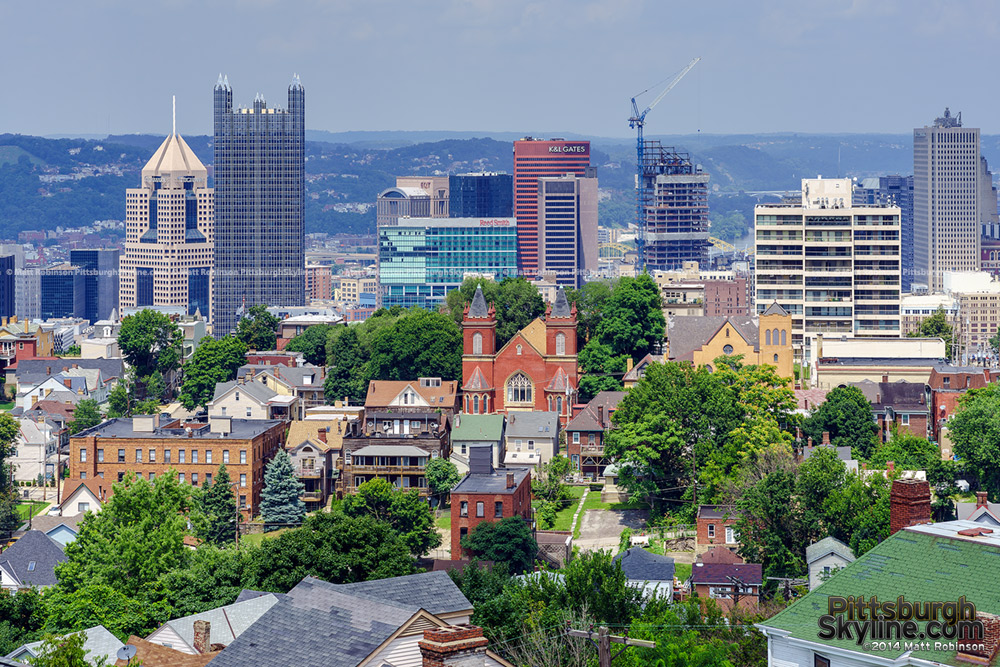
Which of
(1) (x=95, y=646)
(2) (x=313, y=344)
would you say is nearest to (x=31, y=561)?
(1) (x=95, y=646)

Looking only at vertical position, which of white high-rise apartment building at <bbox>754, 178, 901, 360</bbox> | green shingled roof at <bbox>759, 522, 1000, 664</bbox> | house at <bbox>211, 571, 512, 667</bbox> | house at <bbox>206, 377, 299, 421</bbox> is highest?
white high-rise apartment building at <bbox>754, 178, 901, 360</bbox>

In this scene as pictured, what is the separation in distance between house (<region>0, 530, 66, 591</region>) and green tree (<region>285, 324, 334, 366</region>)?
2471 inches

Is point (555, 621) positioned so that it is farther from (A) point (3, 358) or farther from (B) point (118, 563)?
(A) point (3, 358)

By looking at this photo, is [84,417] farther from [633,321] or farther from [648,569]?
[648,569]

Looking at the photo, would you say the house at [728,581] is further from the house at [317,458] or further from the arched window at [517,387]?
the arched window at [517,387]

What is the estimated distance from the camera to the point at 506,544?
94.1 metres

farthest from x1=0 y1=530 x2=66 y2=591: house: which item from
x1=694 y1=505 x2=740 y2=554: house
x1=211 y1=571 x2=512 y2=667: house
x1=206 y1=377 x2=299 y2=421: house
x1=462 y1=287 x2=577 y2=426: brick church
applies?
x1=211 y1=571 x2=512 y2=667: house

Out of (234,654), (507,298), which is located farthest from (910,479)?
(507,298)

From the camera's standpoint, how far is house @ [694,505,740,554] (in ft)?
310

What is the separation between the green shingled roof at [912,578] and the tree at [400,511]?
54035 millimetres

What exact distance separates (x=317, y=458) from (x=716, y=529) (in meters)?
36.2

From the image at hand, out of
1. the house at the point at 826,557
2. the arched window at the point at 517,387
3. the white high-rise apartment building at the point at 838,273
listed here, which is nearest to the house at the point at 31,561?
the house at the point at 826,557

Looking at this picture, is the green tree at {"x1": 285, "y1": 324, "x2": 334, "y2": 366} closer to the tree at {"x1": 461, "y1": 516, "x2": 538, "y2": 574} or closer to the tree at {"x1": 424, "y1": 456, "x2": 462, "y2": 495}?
the tree at {"x1": 424, "y1": 456, "x2": 462, "y2": 495}

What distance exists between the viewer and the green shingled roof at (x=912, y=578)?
1737 inches
